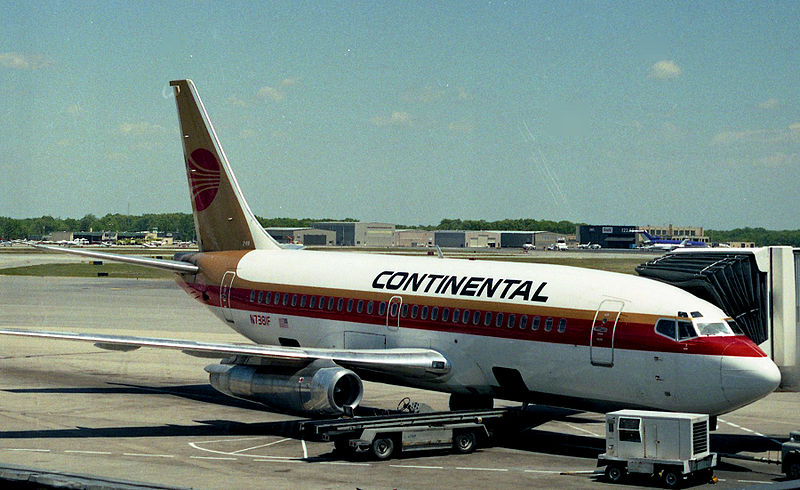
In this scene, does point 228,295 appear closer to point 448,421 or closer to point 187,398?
point 187,398

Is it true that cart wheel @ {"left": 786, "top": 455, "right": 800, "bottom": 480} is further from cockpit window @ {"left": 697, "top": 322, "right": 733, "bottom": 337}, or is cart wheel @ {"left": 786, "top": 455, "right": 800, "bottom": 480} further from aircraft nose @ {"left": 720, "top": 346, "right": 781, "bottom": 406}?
cockpit window @ {"left": 697, "top": 322, "right": 733, "bottom": 337}

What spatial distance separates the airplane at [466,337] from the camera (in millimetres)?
26594

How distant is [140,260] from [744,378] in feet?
76.7

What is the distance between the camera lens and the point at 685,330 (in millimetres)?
26594

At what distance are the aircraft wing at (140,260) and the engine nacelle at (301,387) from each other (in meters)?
8.10

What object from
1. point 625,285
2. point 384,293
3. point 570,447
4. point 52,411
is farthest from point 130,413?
point 625,285

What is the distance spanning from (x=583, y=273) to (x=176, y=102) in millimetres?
20595

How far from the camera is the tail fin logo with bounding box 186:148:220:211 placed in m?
41.8

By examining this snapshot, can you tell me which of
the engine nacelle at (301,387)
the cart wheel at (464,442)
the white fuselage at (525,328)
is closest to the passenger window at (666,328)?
the white fuselage at (525,328)

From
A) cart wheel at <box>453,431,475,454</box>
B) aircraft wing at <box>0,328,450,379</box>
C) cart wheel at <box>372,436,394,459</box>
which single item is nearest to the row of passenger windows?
aircraft wing at <box>0,328,450,379</box>

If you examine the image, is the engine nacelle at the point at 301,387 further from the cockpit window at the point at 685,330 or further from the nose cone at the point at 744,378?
the nose cone at the point at 744,378

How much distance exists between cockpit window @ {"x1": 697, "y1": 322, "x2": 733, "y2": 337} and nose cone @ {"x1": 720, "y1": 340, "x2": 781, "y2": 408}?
739 millimetres

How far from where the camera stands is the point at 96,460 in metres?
25.9

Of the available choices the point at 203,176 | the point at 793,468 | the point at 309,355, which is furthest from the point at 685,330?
the point at 203,176
